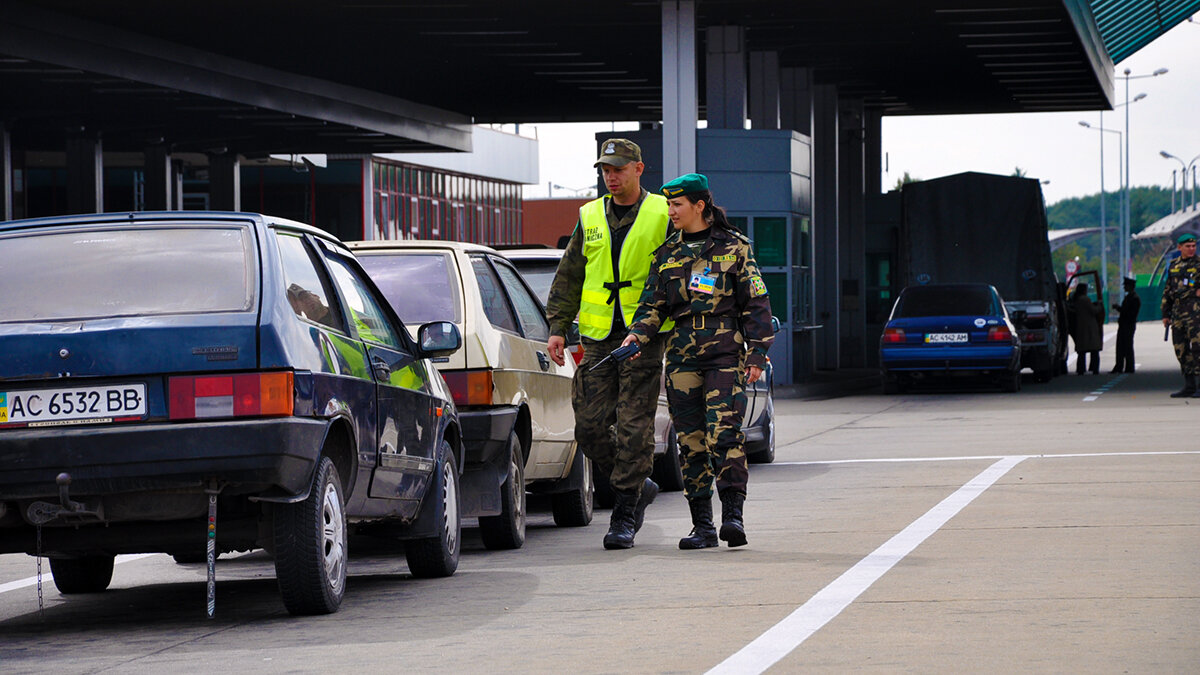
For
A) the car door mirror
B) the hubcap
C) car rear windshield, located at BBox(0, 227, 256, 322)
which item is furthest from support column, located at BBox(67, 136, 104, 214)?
the hubcap

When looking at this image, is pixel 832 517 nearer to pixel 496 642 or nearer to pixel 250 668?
pixel 496 642

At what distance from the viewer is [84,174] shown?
138 feet

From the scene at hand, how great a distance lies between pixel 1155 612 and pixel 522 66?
2995 centimetres

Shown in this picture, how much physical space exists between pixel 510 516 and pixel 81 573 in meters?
2.16

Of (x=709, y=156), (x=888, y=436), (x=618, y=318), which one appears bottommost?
(x=888, y=436)

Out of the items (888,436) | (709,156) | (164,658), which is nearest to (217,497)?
(164,658)

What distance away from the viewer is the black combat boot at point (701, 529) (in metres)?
9.38

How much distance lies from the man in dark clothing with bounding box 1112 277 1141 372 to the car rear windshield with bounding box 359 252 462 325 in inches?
897

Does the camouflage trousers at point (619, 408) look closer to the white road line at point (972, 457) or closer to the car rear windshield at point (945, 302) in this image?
the white road line at point (972, 457)

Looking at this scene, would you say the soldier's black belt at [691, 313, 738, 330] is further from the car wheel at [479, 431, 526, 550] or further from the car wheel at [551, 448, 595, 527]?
the car wheel at [551, 448, 595, 527]

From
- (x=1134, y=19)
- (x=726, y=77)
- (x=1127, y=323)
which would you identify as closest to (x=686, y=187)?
(x=726, y=77)

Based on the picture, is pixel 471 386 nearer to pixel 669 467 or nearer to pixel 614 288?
pixel 614 288

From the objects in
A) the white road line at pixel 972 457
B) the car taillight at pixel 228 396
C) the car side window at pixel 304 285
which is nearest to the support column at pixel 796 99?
the white road line at pixel 972 457

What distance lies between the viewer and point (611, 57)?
1375 inches
